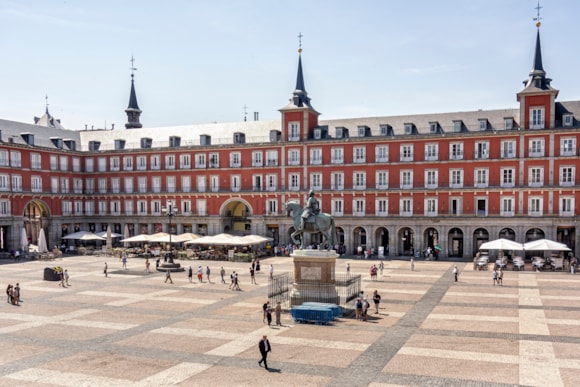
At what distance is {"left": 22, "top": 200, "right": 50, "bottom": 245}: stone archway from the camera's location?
66875 mm

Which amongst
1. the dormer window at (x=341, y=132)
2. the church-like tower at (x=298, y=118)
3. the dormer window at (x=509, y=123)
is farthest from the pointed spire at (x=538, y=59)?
the church-like tower at (x=298, y=118)

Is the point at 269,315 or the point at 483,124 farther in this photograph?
the point at 483,124

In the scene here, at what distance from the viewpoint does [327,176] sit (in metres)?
62.1

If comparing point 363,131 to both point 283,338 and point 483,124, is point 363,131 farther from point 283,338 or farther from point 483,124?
point 283,338

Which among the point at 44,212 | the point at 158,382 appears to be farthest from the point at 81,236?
the point at 158,382

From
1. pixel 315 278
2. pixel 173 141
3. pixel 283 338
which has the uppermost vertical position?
pixel 173 141

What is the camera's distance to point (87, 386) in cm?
1681

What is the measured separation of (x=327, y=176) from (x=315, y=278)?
1325 inches

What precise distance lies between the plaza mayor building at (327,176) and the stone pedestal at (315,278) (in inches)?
810

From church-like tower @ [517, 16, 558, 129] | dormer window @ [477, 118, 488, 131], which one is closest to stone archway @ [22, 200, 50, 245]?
dormer window @ [477, 118, 488, 131]

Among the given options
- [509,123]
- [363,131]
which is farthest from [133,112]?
[509,123]

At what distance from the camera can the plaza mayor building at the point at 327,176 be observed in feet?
178

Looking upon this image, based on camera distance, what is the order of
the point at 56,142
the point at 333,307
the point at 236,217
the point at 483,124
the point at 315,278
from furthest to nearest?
1. the point at 56,142
2. the point at 236,217
3. the point at 483,124
4. the point at 315,278
5. the point at 333,307

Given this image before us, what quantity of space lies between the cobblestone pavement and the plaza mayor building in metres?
17.0
